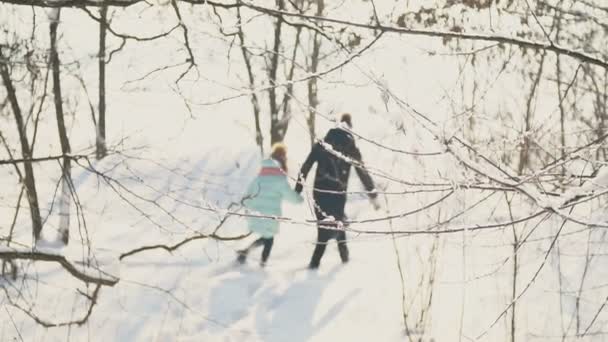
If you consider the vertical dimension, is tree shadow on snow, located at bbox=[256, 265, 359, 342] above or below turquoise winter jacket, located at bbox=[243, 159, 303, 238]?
below

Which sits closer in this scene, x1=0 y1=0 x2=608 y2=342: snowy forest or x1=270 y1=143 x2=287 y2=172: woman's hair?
x1=0 y1=0 x2=608 y2=342: snowy forest

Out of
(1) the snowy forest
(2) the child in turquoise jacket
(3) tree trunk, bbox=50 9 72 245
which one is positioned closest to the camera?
(1) the snowy forest

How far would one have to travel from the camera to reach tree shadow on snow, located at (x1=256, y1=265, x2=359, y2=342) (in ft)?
17.6

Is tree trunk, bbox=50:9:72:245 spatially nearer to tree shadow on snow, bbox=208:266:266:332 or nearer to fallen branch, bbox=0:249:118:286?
fallen branch, bbox=0:249:118:286

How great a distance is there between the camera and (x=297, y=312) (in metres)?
5.73

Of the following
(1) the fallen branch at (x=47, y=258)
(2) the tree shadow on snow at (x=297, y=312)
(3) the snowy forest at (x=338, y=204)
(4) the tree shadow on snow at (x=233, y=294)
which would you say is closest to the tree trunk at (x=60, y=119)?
(3) the snowy forest at (x=338, y=204)

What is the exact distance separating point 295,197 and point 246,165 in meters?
6.15

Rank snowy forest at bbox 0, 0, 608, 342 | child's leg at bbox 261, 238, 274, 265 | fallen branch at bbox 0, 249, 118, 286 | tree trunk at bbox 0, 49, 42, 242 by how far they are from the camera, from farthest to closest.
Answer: child's leg at bbox 261, 238, 274, 265 → tree trunk at bbox 0, 49, 42, 242 → fallen branch at bbox 0, 249, 118, 286 → snowy forest at bbox 0, 0, 608, 342

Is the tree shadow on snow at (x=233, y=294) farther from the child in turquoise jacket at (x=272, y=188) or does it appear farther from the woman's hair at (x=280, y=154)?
the woman's hair at (x=280, y=154)

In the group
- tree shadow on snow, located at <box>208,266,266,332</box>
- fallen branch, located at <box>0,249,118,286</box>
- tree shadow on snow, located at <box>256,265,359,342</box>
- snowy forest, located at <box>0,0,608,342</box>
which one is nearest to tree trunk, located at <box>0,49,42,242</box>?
snowy forest, located at <box>0,0,608,342</box>

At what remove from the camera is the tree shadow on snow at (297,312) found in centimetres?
536

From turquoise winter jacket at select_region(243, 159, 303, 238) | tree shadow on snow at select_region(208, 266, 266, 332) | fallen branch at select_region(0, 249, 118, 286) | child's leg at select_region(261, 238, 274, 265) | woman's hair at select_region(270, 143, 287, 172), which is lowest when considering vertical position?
fallen branch at select_region(0, 249, 118, 286)

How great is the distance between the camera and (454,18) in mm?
2930

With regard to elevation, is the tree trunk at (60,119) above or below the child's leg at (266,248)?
above
